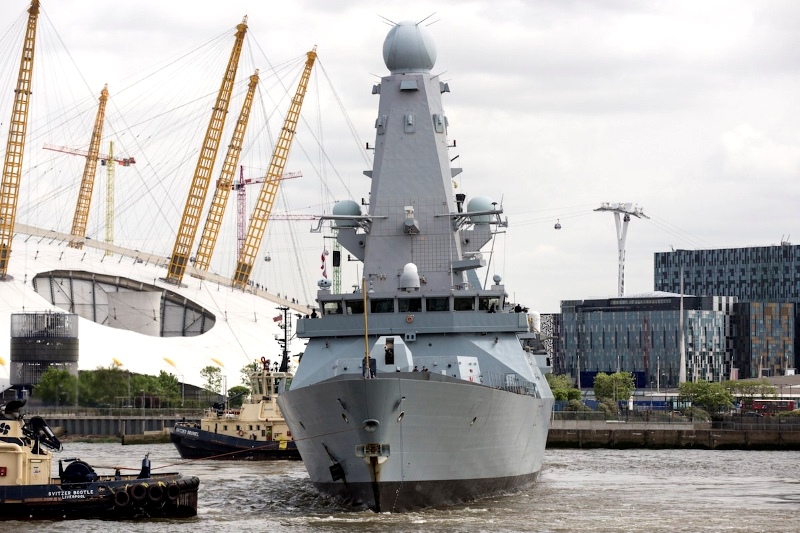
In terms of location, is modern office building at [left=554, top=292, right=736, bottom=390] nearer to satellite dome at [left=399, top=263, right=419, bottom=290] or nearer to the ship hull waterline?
satellite dome at [left=399, top=263, right=419, bottom=290]

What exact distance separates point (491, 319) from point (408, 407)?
29.8ft

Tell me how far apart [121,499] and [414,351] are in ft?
37.7

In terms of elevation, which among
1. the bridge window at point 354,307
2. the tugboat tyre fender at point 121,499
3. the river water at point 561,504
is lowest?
the river water at point 561,504

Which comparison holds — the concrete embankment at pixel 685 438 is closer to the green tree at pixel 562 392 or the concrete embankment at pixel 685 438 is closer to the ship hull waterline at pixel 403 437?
the green tree at pixel 562 392

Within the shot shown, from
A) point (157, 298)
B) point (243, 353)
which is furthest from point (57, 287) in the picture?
point (243, 353)

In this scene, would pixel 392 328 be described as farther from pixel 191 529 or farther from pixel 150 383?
pixel 150 383

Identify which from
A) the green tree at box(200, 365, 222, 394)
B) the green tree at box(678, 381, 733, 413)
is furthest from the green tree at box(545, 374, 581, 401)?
the green tree at box(200, 365, 222, 394)

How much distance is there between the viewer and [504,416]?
4572cm

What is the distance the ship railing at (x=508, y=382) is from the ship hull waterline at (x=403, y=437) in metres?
1.15

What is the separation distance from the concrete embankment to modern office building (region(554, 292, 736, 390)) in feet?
282

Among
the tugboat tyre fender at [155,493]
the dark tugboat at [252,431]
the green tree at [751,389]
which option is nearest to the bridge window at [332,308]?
the tugboat tyre fender at [155,493]

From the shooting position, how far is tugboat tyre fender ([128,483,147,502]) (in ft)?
144

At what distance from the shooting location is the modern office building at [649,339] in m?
181

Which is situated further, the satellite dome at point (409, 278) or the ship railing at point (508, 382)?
the satellite dome at point (409, 278)
